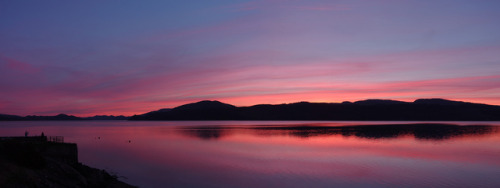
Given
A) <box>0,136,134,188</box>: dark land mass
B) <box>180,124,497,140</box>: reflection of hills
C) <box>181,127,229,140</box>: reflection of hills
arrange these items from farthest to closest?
<box>181,127,229,140</box>: reflection of hills
<box>180,124,497,140</box>: reflection of hills
<box>0,136,134,188</box>: dark land mass

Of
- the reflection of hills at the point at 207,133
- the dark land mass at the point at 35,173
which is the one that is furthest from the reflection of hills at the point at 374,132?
the dark land mass at the point at 35,173

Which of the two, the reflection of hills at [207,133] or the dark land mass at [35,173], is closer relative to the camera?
the dark land mass at [35,173]

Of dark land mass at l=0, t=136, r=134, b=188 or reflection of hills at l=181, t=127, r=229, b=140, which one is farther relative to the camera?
reflection of hills at l=181, t=127, r=229, b=140

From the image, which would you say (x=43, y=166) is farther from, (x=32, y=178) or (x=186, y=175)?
(x=186, y=175)

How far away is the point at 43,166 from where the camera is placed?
77.3 feet

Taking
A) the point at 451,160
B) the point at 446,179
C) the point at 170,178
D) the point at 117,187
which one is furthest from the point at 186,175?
the point at 451,160

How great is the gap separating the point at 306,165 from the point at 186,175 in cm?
1555

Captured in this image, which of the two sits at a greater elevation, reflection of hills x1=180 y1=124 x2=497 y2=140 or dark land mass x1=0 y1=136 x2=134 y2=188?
dark land mass x1=0 y1=136 x2=134 y2=188

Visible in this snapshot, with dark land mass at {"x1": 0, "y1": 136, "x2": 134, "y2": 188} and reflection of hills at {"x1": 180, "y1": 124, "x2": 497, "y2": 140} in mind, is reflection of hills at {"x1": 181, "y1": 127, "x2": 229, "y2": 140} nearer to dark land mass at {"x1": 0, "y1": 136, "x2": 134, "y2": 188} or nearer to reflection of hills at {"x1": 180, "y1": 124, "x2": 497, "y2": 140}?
reflection of hills at {"x1": 180, "y1": 124, "x2": 497, "y2": 140}

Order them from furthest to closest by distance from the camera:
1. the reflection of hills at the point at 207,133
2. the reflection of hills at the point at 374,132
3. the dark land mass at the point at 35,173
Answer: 1. the reflection of hills at the point at 207,133
2. the reflection of hills at the point at 374,132
3. the dark land mass at the point at 35,173

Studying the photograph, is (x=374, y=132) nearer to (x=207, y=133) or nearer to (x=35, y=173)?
(x=207, y=133)

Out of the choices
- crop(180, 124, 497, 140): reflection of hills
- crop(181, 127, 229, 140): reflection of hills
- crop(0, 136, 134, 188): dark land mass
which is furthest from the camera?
crop(181, 127, 229, 140): reflection of hills

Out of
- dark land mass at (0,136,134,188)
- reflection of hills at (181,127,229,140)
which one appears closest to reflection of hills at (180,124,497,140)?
reflection of hills at (181,127,229,140)

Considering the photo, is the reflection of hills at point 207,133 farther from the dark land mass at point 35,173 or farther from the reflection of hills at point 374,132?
the dark land mass at point 35,173
